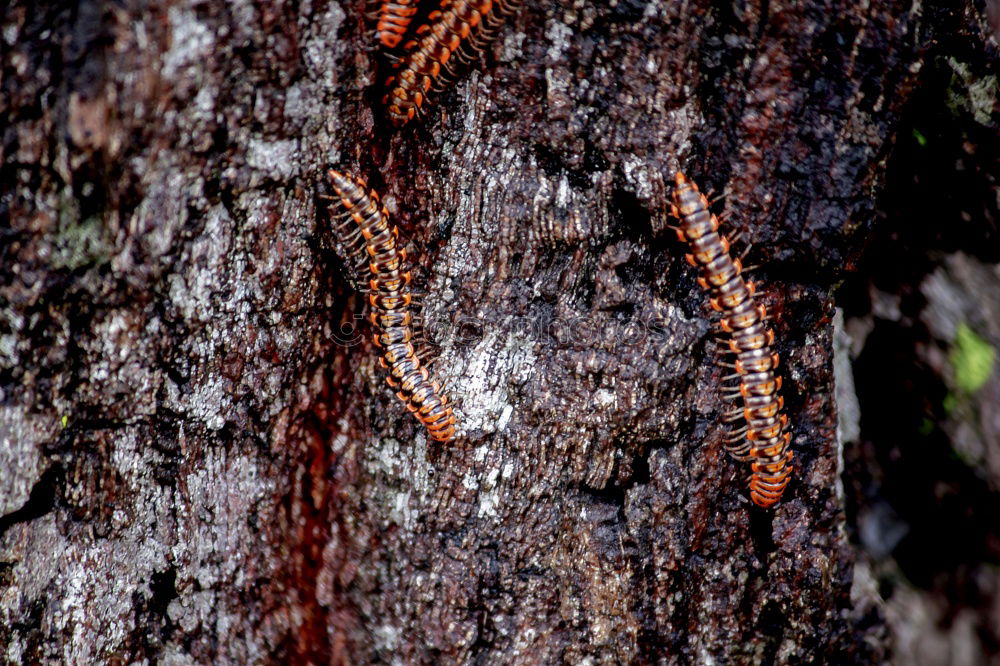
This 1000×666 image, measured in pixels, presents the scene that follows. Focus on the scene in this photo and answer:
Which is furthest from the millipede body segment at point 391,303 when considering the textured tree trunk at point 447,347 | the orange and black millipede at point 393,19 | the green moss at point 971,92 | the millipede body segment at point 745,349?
the green moss at point 971,92

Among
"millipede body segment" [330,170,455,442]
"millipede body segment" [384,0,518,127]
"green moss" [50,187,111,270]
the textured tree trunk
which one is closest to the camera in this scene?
"green moss" [50,187,111,270]

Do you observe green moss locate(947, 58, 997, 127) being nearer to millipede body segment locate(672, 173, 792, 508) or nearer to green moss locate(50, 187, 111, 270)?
millipede body segment locate(672, 173, 792, 508)

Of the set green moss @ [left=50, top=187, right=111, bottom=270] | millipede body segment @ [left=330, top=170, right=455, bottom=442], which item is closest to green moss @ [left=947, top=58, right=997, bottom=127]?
millipede body segment @ [left=330, top=170, right=455, bottom=442]

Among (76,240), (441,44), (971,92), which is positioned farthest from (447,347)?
(971,92)

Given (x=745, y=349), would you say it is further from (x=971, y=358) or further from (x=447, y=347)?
(x=971, y=358)

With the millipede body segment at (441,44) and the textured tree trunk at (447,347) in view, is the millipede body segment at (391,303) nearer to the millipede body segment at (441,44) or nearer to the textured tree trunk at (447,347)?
the textured tree trunk at (447,347)

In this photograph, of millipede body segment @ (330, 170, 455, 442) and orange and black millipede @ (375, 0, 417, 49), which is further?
millipede body segment @ (330, 170, 455, 442)
